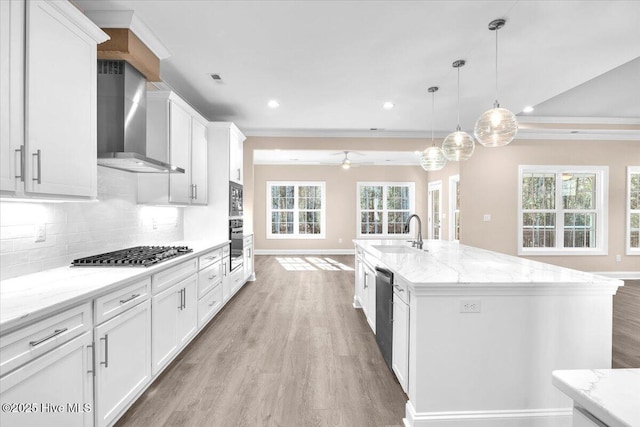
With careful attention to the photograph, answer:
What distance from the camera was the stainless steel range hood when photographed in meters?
2.50

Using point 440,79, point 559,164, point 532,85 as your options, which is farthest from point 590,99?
point 440,79

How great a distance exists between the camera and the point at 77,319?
5.17 feet

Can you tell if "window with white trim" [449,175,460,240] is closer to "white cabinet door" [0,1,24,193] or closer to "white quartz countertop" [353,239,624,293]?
"white quartz countertop" [353,239,624,293]

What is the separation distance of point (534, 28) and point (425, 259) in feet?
6.87

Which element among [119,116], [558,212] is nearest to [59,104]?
[119,116]

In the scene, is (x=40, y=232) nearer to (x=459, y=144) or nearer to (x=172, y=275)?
(x=172, y=275)

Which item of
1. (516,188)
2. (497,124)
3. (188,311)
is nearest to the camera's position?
(497,124)

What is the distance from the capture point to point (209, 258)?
11.8ft

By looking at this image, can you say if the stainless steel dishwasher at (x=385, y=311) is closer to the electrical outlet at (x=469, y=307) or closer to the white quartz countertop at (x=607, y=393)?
the electrical outlet at (x=469, y=307)

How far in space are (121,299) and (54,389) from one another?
0.55 m

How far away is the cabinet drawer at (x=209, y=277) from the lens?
3326 millimetres

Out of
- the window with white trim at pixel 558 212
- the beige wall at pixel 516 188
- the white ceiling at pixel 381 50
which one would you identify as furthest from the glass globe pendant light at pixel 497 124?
the window with white trim at pixel 558 212

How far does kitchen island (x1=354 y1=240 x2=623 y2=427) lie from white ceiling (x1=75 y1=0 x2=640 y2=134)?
79.4 inches

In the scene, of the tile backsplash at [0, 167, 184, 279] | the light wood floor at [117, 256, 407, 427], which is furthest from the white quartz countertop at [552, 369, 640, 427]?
the tile backsplash at [0, 167, 184, 279]
